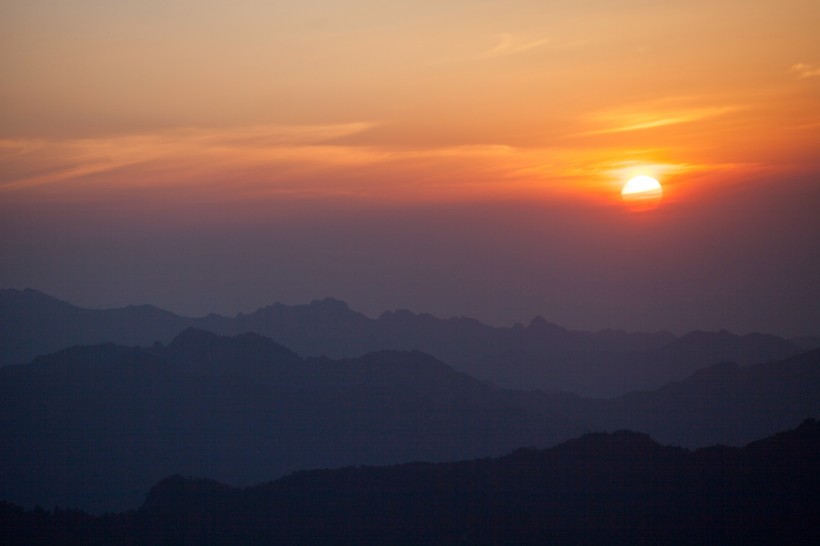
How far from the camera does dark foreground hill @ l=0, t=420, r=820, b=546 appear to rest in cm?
7131

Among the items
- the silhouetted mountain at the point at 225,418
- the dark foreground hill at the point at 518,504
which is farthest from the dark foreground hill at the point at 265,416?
the dark foreground hill at the point at 518,504

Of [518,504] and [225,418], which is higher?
[225,418]

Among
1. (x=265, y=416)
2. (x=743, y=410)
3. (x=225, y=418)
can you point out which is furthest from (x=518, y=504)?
(x=743, y=410)

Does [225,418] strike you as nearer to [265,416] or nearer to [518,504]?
[265,416]

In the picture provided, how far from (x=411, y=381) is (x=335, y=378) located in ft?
57.6

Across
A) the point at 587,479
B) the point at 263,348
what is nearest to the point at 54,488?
the point at 263,348

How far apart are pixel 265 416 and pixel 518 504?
350 ft

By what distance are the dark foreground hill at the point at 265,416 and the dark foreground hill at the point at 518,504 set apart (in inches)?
2256

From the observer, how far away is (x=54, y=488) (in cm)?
14425

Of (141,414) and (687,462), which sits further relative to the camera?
(141,414)

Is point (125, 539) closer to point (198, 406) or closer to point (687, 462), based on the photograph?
point (687, 462)

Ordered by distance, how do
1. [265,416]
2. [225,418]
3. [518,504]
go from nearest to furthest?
1. [518,504]
2. [225,418]
3. [265,416]

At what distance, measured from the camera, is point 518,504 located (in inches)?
3152

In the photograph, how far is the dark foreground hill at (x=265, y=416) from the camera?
157 meters
